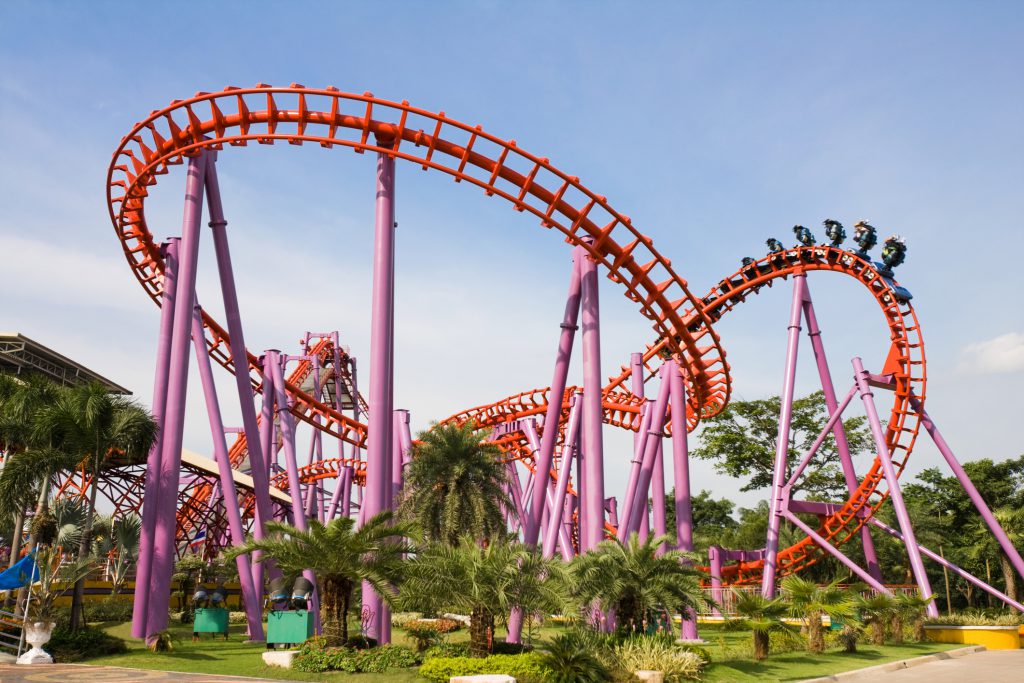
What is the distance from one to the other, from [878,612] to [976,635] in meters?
3.50

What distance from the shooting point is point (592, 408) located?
59.0 ft

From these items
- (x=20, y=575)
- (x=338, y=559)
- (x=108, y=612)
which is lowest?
(x=108, y=612)

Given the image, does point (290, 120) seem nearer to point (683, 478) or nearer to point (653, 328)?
point (653, 328)

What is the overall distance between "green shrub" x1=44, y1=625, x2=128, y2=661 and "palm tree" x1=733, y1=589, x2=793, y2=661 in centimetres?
1217

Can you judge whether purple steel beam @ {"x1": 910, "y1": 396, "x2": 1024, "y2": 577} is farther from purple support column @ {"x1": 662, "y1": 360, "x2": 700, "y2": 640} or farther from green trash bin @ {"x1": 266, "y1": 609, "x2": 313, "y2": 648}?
green trash bin @ {"x1": 266, "y1": 609, "x2": 313, "y2": 648}

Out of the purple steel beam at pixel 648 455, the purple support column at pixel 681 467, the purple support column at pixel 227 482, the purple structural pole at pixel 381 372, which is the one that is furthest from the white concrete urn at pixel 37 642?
the purple support column at pixel 681 467

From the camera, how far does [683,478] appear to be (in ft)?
71.3

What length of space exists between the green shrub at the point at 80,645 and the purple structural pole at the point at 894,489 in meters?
18.7

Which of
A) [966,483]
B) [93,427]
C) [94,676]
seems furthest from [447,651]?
[966,483]

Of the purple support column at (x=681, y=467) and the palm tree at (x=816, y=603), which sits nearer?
the palm tree at (x=816, y=603)

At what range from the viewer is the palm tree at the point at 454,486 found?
2417 centimetres

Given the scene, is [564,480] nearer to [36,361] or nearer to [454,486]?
[454,486]

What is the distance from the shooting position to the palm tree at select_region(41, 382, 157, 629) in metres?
17.5

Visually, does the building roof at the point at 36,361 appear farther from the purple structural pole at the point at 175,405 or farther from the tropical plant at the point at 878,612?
the tropical plant at the point at 878,612
